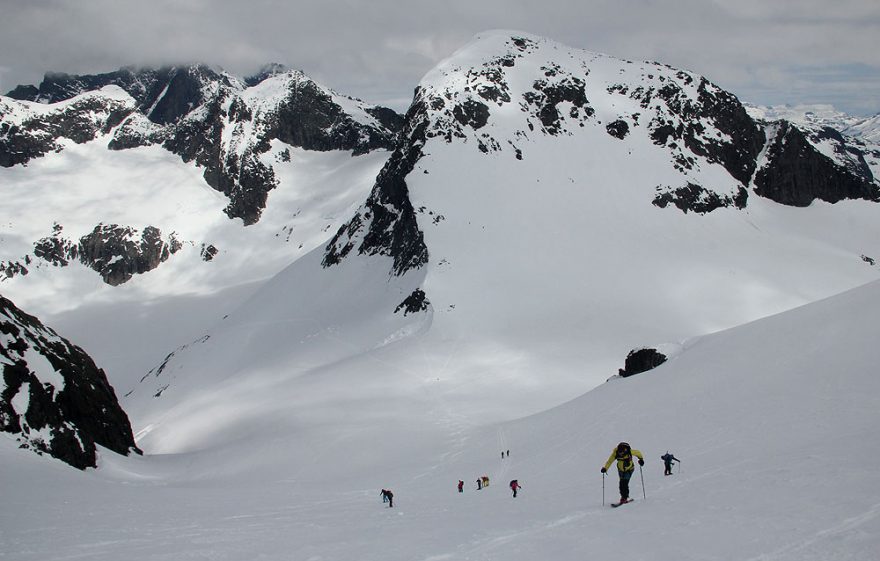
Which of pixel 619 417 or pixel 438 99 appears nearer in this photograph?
pixel 619 417

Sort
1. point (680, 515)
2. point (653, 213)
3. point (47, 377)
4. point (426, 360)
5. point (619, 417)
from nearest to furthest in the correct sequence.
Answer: point (680, 515) < point (619, 417) < point (47, 377) < point (426, 360) < point (653, 213)

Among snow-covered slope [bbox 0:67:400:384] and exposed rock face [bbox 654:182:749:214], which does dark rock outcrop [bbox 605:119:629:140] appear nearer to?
exposed rock face [bbox 654:182:749:214]

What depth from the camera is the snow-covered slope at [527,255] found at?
221 ft

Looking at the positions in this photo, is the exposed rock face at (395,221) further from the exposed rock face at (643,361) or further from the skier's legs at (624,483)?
the skier's legs at (624,483)

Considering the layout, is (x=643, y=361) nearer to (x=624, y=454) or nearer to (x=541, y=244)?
(x=624, y=454)

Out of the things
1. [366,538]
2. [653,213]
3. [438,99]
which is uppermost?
[438,99]

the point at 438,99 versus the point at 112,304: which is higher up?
the point at 438,99

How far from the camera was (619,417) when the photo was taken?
29047 mm

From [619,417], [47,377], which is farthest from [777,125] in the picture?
[47,377]

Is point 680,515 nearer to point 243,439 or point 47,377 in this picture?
point 47,377

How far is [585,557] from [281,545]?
748 centimetres

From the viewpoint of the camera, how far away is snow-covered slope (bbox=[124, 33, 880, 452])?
221 ft

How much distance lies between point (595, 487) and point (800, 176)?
12307 centimetres

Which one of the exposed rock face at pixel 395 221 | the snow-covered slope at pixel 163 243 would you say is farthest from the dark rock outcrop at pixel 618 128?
the snow-covered slope at pixel 163 243
